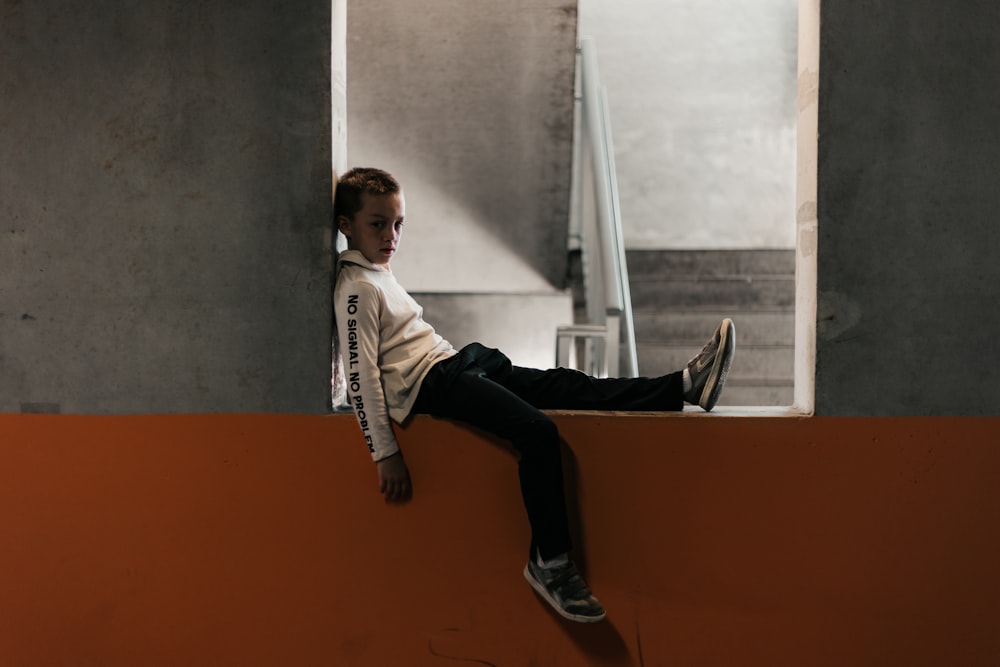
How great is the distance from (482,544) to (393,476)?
28cm

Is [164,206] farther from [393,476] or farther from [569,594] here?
[569,594]

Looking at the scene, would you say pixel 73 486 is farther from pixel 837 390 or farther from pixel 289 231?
pixel 837 390

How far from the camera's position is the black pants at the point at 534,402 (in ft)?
6.63

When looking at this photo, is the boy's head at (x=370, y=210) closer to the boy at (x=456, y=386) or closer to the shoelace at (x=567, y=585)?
the boy at (x=456, y=386)

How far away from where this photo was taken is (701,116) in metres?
7.04

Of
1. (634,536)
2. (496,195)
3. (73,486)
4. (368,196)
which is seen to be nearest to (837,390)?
(634,536)

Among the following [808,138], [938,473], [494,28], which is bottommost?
[938,473]

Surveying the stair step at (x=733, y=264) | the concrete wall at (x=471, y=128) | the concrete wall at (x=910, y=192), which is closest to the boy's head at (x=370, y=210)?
the concrete wall at (x=910, y=192)

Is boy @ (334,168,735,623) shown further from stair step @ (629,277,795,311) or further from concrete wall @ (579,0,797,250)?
concrete wall @ (579,0,797,250)

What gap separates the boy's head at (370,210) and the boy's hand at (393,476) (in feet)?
1.61

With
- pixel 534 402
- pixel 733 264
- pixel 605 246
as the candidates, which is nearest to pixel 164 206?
pixel 534 402

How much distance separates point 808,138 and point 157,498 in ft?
6.05

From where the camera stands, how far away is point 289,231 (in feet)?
7.09

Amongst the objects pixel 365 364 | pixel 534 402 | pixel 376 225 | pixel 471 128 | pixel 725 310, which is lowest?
pixel 534 402
